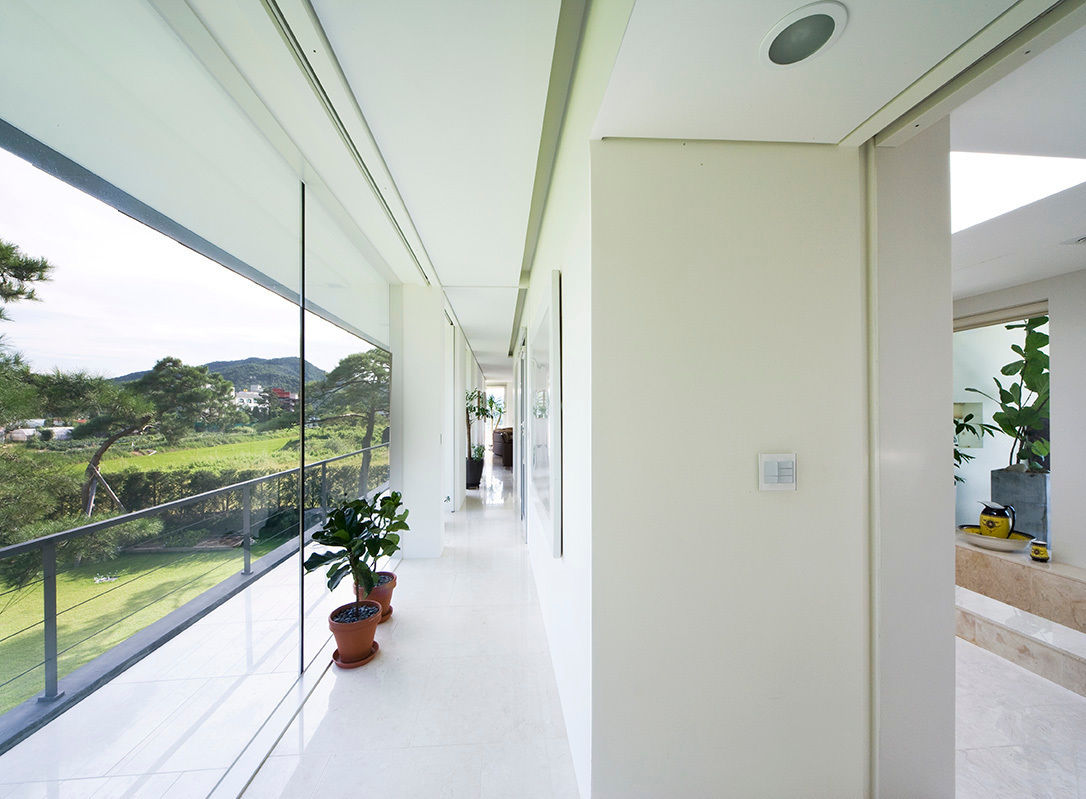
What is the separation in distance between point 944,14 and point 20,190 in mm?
2065

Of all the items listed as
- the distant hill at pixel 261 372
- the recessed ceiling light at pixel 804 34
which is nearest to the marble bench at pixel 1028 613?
the recessed ceiling light at pixel 804 34

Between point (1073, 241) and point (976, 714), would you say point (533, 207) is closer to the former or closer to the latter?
point (1073, 241)

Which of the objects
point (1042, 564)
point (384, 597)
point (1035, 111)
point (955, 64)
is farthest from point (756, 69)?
point (1042, 564)

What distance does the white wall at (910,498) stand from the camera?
53.8 inches

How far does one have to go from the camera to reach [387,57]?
54.2 inches

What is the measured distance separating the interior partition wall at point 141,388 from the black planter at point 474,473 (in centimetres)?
544

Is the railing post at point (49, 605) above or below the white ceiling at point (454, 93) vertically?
below

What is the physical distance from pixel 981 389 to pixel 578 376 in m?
4.64

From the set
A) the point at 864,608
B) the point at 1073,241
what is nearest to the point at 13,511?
the point at 864,608

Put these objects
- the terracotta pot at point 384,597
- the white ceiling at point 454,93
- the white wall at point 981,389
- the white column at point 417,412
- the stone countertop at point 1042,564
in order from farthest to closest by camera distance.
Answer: the white column at point 417,412 → the white wall at point 981,389 → the terracotta pot at point 384,597 → the stone countertop at point 1042,564 → the white ceiling at point 454,93

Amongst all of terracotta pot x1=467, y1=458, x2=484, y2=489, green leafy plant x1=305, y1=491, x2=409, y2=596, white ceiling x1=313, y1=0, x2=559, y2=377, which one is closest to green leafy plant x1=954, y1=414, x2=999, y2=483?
white ceiling x1=313, y1=0, x2=559, y2=377

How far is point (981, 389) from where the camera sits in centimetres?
385

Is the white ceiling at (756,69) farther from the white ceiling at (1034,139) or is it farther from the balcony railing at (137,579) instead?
the balcony railing at (137,579)

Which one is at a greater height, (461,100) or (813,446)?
(461,100)
